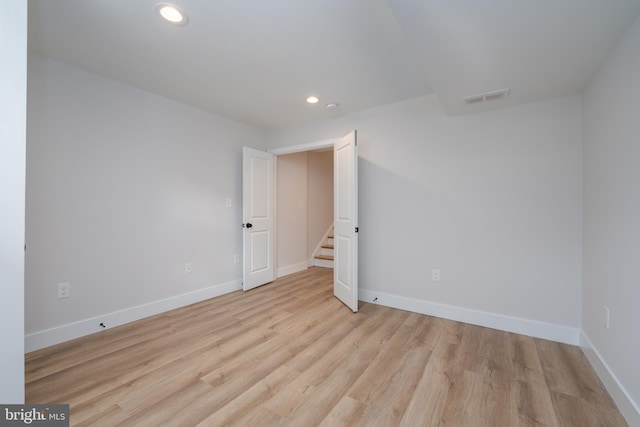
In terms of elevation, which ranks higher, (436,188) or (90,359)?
(436,188)

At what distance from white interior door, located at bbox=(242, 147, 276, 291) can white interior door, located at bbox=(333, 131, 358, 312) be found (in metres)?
1.18

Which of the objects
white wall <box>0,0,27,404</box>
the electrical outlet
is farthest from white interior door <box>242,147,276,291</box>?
white wall <box>0,0,27,404</box>

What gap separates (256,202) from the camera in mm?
3920

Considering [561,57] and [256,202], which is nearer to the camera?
[561,57]

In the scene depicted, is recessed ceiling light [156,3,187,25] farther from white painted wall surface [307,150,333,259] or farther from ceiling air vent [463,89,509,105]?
white painted wall surface [307,150,333,259]

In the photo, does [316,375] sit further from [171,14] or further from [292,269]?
[292,269]

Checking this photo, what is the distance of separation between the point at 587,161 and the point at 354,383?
8.39ft

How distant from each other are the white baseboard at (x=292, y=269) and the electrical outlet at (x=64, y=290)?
260cm

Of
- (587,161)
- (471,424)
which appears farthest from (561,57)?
(471,424)

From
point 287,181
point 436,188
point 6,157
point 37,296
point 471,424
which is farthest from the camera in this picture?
point 287,181

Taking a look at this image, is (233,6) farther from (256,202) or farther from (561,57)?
(256,202)

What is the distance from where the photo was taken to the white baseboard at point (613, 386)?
1.40 meters

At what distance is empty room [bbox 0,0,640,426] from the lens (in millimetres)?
1498

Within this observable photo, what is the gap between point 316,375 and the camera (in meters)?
1.84
